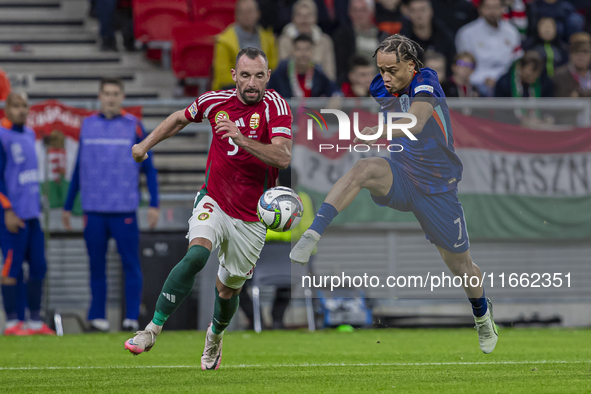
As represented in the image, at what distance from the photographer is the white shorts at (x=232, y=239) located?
6.43 meters

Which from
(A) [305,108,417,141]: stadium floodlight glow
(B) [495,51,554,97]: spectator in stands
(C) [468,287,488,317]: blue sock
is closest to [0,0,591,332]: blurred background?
(B) [495,51,554,97]: spectator in stands

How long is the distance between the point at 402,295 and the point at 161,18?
19.8ft

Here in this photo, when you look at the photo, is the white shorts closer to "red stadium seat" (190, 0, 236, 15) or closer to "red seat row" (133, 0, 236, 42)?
"red seat row" (133, 0, 236, 42)

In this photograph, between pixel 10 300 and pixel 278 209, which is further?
pixel 10 300

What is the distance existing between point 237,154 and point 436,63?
5506 mm

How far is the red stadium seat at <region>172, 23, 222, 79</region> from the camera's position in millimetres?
12984

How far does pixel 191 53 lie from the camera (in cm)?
1302

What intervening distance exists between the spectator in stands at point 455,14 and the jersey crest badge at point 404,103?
7556mm

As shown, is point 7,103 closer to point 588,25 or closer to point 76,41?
point 76,41

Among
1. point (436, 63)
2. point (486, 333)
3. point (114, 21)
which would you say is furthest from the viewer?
point (114, 21)

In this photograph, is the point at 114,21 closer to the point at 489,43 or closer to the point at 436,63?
the point at 436,63

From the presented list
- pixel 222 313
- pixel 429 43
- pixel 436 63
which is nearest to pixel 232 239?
pixel 222 313

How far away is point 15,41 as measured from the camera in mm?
14672

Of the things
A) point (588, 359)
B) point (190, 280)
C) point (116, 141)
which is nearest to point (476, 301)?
point (588, 359)
